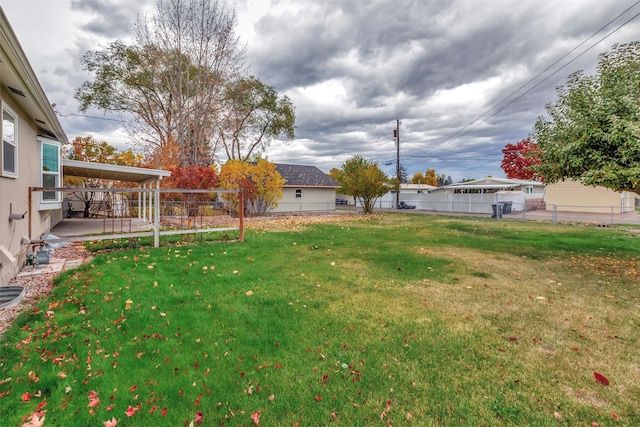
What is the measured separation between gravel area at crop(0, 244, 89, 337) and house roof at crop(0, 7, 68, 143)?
324 cm

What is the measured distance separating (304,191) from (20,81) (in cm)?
2432

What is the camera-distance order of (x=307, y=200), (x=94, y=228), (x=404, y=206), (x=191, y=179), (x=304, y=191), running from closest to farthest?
(x=94, y=228)
(x=191, y=179)
(x=304, y=191)
(x=307, y=200)
(x=404, y=206)

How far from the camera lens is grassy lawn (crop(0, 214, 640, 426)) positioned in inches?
83.7

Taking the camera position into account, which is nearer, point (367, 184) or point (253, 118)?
point (367, 184)

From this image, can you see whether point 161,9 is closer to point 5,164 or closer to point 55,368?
point 5,164

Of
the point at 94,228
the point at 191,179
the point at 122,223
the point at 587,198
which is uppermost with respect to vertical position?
the point at 191,179

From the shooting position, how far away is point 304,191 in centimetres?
2869

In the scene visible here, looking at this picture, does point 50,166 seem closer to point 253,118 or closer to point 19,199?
point 19,199

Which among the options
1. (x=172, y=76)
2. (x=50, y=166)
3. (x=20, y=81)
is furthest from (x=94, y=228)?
(x=172, y=76)

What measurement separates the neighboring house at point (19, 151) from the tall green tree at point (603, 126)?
914 centimetres

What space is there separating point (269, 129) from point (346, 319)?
2883 centimetres

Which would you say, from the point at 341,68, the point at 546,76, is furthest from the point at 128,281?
the point at 546,76

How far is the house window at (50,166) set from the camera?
8008mm

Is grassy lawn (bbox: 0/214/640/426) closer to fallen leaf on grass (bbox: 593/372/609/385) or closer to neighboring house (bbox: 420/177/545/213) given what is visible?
fallen leaf on grass (bbox: 593/372/609/385)
